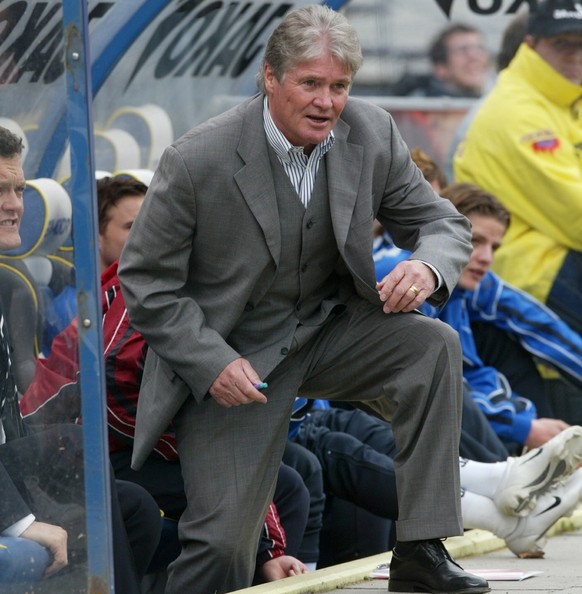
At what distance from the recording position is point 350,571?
4.23 m

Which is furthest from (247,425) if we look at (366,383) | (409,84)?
(409,84)

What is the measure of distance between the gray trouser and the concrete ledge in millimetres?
102

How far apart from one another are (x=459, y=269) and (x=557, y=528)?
1.89m

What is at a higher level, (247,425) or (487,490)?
(247,425)

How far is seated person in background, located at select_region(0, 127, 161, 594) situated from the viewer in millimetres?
3289

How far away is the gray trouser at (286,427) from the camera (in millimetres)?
3723

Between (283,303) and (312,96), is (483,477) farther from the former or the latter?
(312,96)

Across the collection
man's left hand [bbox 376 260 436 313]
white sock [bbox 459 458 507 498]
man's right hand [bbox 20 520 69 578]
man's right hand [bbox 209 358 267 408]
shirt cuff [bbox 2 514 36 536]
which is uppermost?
man's left hand [bbox 376 260 436 313]

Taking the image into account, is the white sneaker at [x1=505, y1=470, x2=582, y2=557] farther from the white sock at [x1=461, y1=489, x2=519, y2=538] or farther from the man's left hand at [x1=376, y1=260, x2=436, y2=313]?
the man's left hand at [x1=376, y1=260, x2=436, y2=313]

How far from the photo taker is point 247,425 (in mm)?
3848

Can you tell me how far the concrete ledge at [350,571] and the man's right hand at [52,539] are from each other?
64 centimetres

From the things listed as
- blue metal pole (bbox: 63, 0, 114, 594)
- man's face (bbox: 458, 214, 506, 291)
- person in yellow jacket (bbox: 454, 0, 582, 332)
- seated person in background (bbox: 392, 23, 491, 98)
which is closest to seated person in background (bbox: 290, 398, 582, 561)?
man's face (bbox: 458, 214, 506, 291)

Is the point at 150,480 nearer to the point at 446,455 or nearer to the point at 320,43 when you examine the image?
the point at 446,455

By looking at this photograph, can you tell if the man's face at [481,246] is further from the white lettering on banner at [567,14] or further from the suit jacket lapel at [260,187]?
the suit jacket lapel at [260,187]
